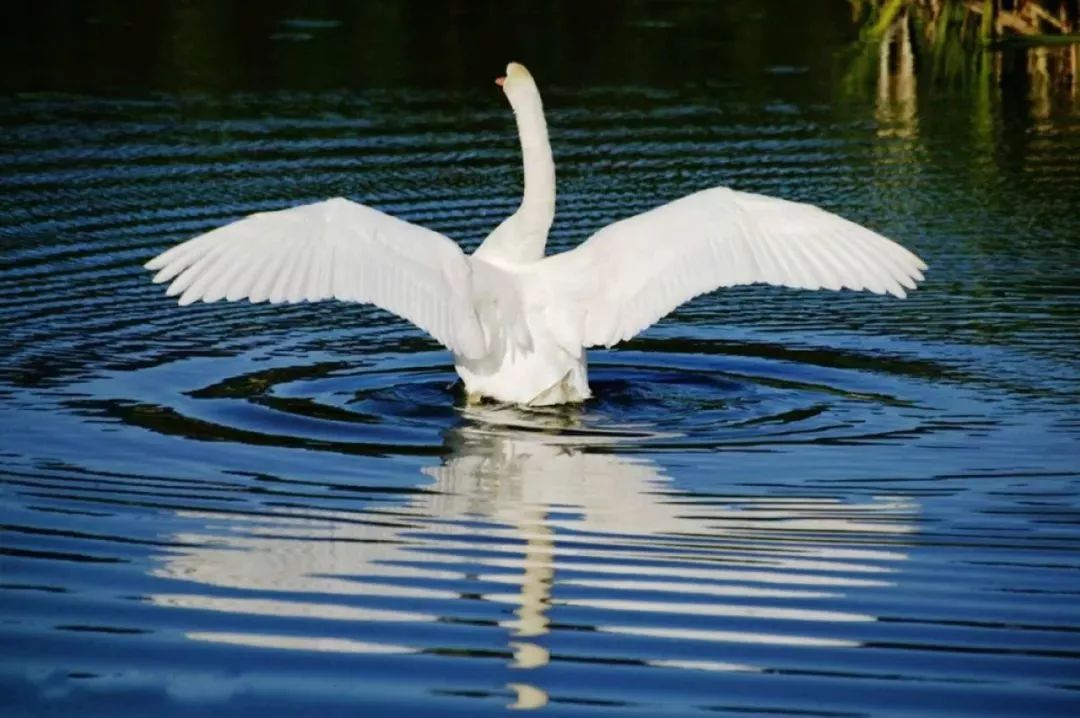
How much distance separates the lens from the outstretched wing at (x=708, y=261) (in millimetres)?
11203

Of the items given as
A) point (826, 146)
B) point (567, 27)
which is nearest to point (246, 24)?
point (567, 27)

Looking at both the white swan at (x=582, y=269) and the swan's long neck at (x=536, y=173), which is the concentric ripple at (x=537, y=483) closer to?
the white swan at (x=582, y=269)

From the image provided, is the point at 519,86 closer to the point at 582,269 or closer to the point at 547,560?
the point at 582,269

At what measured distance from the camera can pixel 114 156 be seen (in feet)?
60.3

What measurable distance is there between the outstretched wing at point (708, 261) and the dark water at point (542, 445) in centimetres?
53

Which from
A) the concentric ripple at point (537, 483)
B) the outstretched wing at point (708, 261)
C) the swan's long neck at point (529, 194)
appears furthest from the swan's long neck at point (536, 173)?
the concentric ripple at point (537, 483)

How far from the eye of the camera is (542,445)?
1070 cm

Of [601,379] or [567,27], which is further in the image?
[567,27]

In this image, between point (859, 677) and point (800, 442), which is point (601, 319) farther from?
point (859, 677)

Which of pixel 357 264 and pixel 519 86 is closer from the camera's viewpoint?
pixel 357 264

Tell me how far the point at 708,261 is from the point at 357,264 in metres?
1.76

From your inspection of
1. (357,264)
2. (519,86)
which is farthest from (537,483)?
(519,86)

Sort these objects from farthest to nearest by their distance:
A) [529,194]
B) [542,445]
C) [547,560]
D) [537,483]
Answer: [529,194] < [542,445] < [537,483] < [547,560]

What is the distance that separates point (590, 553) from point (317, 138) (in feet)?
37.0
